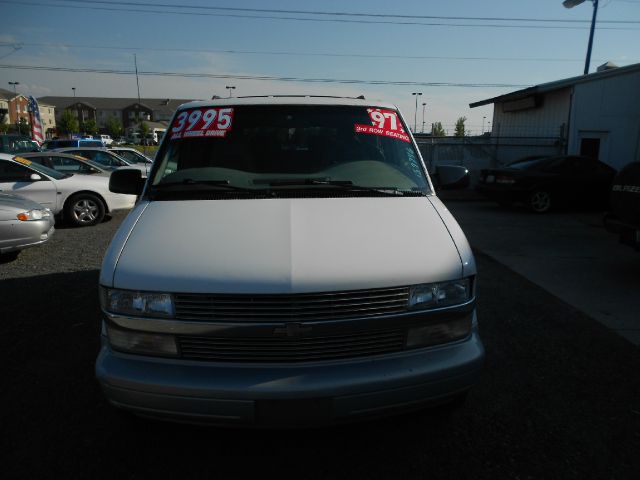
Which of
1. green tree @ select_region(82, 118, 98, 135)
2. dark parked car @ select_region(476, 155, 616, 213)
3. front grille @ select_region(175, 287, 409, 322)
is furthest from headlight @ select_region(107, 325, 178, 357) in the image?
green tree @ select_region(82, 118, 98, 135)

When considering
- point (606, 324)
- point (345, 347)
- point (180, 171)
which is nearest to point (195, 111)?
point (180, 171)

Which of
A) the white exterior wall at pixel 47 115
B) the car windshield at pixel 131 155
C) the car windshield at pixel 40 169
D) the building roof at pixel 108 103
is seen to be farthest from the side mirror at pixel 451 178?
the building roof at pixel 108 103

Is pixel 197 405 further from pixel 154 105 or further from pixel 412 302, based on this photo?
pixel 154 105

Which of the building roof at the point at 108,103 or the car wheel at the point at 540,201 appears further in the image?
the building roof at the point at 108,103

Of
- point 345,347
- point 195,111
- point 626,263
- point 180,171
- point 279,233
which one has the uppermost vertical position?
point 195,111

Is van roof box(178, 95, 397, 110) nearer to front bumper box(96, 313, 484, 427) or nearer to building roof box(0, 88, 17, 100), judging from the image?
front bumper box(96, 313, 484, 427)

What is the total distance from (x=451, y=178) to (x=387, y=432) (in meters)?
2.21

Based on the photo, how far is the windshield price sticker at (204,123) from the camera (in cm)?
357

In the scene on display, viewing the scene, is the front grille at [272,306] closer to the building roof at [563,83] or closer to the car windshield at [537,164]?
the car windshield at [537,164]

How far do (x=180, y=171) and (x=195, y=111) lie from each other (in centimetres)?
59

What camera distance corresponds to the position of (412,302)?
7.73 ft

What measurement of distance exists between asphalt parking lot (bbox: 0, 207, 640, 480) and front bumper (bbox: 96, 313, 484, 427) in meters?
0.47

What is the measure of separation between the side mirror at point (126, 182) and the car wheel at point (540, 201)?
1031cm

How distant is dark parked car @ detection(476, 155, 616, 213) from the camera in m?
11.8
